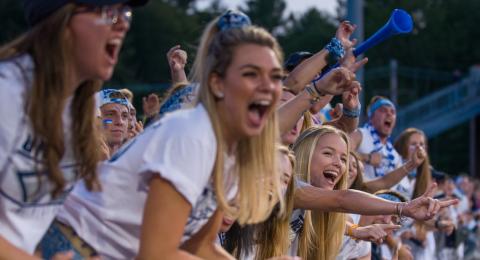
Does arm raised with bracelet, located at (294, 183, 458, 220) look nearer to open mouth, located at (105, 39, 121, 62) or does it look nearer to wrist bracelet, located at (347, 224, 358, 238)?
wrist bracelet, located at (347, 224, 358, 238)

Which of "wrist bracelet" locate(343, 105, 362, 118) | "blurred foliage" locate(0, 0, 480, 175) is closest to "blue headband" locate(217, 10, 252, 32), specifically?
"wrist bracelet" locate(343, 105, 362, 118)

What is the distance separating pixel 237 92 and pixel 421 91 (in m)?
51.4

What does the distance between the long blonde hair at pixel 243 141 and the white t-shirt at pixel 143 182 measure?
0.05m

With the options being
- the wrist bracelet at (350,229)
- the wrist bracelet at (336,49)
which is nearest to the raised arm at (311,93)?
the wrist bracelet at (336,49)

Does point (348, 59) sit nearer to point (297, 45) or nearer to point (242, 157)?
point (242, 157)

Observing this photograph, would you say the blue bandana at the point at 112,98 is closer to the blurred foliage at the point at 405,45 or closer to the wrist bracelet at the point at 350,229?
the wrist bracelet at the point at 350,229

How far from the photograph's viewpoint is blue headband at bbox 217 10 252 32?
4.04 m

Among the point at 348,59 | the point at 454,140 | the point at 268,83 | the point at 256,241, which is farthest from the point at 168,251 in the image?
the point at 454,140

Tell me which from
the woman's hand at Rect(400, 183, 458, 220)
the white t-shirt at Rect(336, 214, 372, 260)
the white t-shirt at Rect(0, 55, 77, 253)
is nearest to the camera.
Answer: the white t-shirt at Rect(0, 55, 77, 253)

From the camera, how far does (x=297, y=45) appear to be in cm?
5756

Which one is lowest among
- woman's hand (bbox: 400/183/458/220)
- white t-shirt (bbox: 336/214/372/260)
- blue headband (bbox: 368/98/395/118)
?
woman's hand (bbox: 400/183/458/220)

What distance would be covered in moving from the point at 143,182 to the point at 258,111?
50cm

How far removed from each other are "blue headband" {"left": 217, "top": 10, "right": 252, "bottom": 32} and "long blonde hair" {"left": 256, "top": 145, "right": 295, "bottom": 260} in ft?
5.46

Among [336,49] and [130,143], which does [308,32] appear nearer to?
[336,49]
